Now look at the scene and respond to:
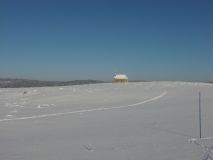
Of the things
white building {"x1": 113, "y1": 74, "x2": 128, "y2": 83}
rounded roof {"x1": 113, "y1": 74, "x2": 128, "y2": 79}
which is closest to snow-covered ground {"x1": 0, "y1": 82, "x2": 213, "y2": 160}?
white building {"x1": 113, "y1": 74, "x2": 128, "y2": 83}

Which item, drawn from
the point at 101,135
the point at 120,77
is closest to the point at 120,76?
the point at 120,77

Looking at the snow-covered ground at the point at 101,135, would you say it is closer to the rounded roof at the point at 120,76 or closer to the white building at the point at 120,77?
the white building at the point at 120,77

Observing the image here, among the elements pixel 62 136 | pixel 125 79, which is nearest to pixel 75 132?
pixel 62 136

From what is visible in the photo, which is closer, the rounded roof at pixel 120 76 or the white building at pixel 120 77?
the white building at pixel 120 77

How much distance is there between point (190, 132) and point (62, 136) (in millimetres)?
3108

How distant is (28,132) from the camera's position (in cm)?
841

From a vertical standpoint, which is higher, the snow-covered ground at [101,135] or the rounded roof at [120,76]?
the rounded roof at [120,76]

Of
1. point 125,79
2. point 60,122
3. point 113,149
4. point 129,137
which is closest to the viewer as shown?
point 113,149

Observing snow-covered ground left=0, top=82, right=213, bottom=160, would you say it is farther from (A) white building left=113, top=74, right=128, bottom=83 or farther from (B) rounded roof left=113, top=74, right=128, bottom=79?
(B) rounded roof left=113, top=74, right=128, bottom=79

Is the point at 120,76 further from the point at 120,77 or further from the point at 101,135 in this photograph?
the point at 101,135

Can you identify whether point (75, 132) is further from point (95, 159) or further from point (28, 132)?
point (95, 159)

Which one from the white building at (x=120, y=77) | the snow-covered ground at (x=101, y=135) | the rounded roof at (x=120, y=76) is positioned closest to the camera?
the snow-covered ground at (x=101, y=135)

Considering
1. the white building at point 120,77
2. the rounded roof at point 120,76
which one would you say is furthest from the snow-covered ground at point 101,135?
the rounded roof at point 120,76

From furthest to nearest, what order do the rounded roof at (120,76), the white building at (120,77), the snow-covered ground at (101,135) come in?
the rounded roof at (120,76), the white building at (120,77), the snow-covered ground at (101,135)
